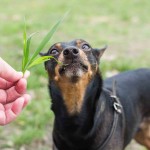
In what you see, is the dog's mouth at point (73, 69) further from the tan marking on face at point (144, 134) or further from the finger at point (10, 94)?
the tan marking on face at point (144, 134)

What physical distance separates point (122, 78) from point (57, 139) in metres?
1.04

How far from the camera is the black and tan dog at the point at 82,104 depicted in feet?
11.1

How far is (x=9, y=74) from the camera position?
118 inches

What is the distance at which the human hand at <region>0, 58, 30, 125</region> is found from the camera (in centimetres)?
299

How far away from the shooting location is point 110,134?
3.70 m

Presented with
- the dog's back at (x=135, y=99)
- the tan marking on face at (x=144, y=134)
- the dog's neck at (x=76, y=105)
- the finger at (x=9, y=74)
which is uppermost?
the finger at (x=9, y=74)

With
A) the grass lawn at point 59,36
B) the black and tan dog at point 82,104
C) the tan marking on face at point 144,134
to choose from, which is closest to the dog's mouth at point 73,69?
the black and tan dog at point 82,104

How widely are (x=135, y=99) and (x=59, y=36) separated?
13.6ft

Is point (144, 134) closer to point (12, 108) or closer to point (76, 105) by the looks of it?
point (76, 105)

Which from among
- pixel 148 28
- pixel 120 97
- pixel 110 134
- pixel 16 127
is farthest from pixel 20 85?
pixel 148 28

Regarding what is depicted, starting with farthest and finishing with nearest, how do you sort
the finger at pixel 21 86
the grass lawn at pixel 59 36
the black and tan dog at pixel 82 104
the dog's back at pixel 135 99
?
the grass lawn at pixel 59 36 < the dog's back at pixel 135 99 < the black and tan dog at pixel 82 104 < the finger at pixel 21 86

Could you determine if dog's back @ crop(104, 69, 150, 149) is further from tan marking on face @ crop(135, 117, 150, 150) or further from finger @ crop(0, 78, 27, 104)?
finger @ crop(0, 78, 27, 104)

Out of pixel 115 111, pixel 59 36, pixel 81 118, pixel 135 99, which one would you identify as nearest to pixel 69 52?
pixel 81 118

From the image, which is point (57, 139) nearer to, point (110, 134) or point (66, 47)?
point (110, 134)
